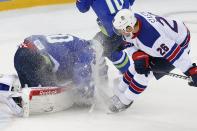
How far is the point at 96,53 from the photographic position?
111 inches

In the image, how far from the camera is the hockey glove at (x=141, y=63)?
8.41ft

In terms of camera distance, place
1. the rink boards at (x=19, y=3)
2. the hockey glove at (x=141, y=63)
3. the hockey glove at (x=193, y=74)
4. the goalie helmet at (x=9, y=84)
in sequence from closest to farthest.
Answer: the hockey glove at (x=193, y=74)
the hockey glove at (x=141, y=63)
the goalie helmet at (x=9, y=84)
the rink boards at (x=19, y=3)

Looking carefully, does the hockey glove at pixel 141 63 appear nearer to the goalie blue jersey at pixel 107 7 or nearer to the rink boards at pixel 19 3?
the goalie blue jersey at pixel 107 7

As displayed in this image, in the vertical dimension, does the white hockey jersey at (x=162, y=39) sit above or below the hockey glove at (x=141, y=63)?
above

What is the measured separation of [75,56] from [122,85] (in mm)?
290

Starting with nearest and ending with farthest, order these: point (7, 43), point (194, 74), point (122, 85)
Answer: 1. point (194, 74)
2. point (122, 85)
3. point (7, 43)

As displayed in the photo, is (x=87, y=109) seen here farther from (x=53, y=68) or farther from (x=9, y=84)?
(x=9, y=84)

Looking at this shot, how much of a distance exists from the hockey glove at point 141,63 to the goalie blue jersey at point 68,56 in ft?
0.88

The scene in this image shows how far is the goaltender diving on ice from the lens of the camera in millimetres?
2688

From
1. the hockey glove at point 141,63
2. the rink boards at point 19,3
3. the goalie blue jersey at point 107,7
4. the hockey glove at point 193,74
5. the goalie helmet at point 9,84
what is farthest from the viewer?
the rink boards at point 19,3

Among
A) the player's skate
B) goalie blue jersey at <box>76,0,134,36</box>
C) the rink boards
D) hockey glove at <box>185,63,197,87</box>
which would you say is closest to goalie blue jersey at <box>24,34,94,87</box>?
the player's skate

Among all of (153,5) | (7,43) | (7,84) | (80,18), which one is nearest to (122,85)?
(7,84)

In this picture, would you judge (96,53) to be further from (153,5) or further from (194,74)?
(153,5)

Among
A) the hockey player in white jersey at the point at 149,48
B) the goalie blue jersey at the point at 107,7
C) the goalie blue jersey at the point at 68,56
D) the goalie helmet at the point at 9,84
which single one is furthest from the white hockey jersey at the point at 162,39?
the goalie helmet at the point at 9,84
